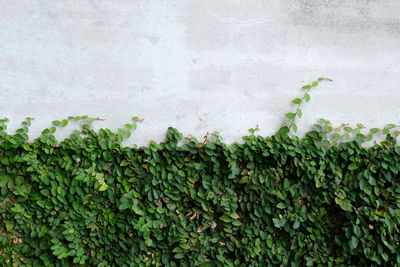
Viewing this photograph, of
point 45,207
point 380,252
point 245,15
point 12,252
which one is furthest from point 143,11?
point 380,252

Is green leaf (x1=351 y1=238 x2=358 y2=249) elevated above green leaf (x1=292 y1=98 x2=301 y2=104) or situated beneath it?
situated beneath

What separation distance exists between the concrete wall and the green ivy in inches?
4.8

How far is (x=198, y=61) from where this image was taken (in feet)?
8.46

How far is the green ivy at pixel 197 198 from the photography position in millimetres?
2564

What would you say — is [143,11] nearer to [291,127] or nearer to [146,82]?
[146,82]

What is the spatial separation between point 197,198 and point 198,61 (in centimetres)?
106

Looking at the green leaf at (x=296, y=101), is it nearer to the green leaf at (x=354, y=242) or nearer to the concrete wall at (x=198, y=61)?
the concrete wall at (x=198, y=61)

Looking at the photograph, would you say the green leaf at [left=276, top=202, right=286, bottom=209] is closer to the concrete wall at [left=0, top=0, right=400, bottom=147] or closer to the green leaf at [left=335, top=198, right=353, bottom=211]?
the green leaf at [left=335, top=198, right=353, bottom=211]

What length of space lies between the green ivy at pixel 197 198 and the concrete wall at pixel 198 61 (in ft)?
0.40

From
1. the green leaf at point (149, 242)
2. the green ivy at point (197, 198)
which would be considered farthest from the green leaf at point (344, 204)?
the green leaf at point (149, 242)

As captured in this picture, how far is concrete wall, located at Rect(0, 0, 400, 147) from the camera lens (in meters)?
2.51

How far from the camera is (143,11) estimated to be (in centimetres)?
252

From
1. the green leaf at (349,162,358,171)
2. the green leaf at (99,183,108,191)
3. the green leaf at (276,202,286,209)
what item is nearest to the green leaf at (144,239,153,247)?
the green leaf at (99,183,108,191)

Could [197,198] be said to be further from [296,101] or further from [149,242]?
[296,101]
